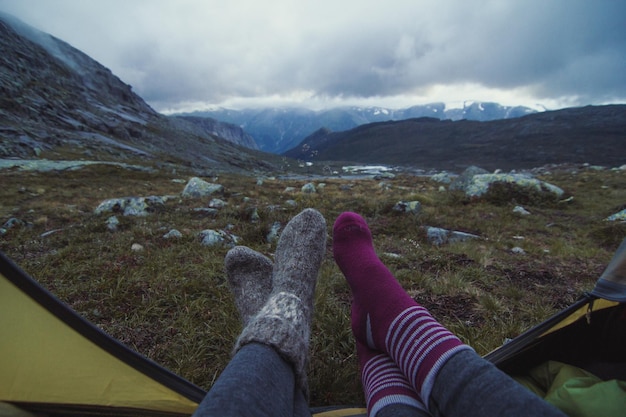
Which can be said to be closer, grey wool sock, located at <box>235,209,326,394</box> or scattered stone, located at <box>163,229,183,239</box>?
grey wool sock, located at <box>235,209,326,394</box>

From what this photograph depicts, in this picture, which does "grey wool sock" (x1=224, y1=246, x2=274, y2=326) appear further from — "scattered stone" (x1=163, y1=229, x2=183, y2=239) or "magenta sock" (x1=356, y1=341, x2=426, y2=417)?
"scattered stone" (x1=163, y1=229, x2=183, y2=239)

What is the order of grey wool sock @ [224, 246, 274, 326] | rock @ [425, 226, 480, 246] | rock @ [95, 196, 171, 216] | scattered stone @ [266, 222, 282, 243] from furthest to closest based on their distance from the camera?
rock @ [95, 196, 171, 216] < rock @ [425, 226, 480, 246] < scattered stone @ [266, 222, 282, 243] < grey wool sock @ [224, 246, 274, 326]

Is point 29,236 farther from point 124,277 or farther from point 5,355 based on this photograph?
point 5,355

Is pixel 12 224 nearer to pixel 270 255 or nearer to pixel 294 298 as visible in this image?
pixel 270 255

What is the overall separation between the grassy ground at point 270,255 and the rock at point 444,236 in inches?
8.3

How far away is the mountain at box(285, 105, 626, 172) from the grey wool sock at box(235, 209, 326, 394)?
8185cm

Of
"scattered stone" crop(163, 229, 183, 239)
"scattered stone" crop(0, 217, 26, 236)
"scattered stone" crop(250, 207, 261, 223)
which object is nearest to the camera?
"scattered stone" crop(163, 229, 183, 239)

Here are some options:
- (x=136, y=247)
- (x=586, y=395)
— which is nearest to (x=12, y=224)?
(x=136, y=247)

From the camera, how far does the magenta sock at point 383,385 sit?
53.9 inches

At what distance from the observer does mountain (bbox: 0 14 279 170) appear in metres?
32.5

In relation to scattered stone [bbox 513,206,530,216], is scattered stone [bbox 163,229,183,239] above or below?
above

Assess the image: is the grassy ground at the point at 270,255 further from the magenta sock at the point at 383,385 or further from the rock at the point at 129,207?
the rock at the point at 129,207

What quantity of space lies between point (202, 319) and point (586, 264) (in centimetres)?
487

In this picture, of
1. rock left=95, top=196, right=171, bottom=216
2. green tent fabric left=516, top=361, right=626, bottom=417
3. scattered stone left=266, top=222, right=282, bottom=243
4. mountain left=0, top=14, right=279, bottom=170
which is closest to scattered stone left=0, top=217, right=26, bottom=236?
rock left=95, top=196, right=171, bottom=216
